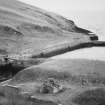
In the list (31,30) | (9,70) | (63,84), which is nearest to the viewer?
(63,84)

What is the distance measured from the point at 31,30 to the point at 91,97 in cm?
229

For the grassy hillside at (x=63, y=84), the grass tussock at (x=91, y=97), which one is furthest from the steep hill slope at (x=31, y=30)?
the grass tussock at (x=91, y=97)

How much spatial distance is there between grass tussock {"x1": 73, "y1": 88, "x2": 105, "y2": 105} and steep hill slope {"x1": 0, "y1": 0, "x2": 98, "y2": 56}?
4.14 ft

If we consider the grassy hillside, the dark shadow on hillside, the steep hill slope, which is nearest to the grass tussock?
the grassy hillside

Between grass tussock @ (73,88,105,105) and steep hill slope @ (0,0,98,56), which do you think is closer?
grass tussock @ (73,88,105,105)

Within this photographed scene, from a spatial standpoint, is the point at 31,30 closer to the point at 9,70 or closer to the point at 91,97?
the point at 9,70

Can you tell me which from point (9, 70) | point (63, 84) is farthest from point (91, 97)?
point (9, 70)

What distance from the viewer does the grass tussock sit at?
216 centimetres

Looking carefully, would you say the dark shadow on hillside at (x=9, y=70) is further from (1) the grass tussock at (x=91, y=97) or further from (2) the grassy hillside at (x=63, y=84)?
(1) the grass tussock at (x=91, y=97)

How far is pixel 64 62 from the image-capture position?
2.89 m

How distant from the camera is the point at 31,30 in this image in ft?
14.0

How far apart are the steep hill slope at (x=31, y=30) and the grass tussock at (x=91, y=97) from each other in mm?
1263

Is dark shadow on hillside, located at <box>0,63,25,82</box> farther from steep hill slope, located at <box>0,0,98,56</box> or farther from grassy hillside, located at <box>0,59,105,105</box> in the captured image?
grassy hillside, located at <box>0,59,105,105</box>

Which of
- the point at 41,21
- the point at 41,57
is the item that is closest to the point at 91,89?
the point at 41,57
